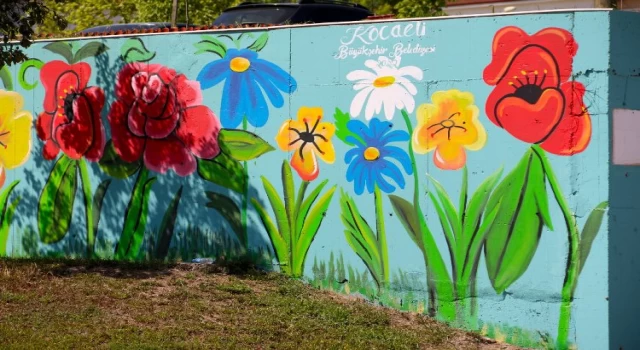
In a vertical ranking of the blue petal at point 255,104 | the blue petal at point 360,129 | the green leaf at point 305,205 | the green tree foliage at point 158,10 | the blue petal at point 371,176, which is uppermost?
the green tree foliage at point 158,10

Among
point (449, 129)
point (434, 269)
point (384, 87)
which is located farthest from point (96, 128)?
point (434, 269)

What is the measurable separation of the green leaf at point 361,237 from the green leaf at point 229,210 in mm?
1319

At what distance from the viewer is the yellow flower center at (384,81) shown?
410 inches

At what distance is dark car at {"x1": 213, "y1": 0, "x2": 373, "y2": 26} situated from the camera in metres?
13.8

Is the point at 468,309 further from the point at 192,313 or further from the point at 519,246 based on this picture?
the point at 192,313

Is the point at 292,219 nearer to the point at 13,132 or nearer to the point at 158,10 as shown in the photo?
the point at 13,132

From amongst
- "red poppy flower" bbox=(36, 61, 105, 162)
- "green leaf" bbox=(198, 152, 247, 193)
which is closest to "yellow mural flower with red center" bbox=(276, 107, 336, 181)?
"green leaf" bbox=(198, 152, 247, 193)

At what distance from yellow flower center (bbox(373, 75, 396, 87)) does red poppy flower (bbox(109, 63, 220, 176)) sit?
6.71 feet

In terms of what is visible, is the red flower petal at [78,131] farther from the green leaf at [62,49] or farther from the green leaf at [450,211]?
the green leaf at [450,211]

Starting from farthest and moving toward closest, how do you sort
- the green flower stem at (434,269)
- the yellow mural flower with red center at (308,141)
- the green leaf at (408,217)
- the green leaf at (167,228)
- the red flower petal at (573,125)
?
1. the green leaf at (167,228)
2. the yellow mural flower with red center at (308,141)
3. the green leaf at (408,217)
4. the green flower stem at (434,269)
5. the red flower petal at (573,125)

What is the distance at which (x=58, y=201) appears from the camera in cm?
1231

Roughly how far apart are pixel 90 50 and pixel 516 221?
5.81m

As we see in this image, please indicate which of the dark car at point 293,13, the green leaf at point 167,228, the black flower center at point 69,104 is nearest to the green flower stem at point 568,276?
the green leaf at point 167,228

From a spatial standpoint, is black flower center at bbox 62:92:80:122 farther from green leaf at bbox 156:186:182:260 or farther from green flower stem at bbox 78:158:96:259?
green leaf at bbox 156:186:182:260
